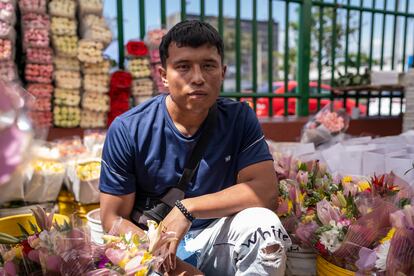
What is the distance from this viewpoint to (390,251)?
134 cm

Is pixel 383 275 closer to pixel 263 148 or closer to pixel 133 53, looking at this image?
pixel 263 148

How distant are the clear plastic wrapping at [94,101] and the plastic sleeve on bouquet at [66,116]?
10 centimetres

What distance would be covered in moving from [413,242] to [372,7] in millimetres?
5076

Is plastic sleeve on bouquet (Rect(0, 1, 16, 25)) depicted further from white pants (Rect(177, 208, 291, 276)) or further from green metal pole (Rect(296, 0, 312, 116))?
green metal pole (Rect(296, 0, 312, 116))

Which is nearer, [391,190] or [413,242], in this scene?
[413,242]

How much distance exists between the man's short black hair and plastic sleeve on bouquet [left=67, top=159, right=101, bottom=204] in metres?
1.26

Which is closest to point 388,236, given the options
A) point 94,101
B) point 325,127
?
point 325,127

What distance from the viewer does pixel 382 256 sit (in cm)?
137

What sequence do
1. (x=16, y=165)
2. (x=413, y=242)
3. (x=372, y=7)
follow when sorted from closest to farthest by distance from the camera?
(x=16, y=165) < (x=413, y=242) < (x=372, y=7)

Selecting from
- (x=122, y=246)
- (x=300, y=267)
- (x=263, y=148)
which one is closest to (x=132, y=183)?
(x=122, y=246)

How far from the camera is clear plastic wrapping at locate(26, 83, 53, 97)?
3277mm

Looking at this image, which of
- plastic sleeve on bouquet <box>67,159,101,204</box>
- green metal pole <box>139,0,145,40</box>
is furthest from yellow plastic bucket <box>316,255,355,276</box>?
green metal pole <box>139,0,145,40</box>

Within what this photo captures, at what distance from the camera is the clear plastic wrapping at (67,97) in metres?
3.39

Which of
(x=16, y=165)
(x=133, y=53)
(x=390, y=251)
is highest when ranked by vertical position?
(x=133, y=53)
